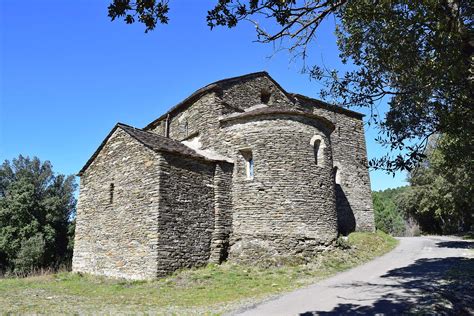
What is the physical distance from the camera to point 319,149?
16250 millimetres

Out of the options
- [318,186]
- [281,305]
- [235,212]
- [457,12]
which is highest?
[457,12]

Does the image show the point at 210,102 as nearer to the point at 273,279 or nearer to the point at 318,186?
the point at 318,186

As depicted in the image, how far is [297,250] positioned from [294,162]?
362cm

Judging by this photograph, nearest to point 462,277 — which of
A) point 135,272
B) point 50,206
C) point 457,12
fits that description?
point 457,12

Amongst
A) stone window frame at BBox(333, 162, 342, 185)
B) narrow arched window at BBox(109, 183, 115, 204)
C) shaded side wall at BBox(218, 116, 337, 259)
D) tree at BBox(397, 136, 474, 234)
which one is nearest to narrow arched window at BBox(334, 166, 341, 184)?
stone window frame at BBox(333, 162, 342, 185)

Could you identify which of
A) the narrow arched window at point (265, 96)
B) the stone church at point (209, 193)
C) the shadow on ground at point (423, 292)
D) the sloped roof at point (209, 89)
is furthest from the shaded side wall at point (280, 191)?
the narrow arched window at point (265, 96)

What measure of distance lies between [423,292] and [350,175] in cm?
1480

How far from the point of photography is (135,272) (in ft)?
43.2

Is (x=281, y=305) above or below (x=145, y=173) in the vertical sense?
below

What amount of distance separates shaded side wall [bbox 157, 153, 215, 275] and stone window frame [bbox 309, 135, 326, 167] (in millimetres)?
4942

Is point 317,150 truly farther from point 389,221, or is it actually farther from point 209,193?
point 389,221

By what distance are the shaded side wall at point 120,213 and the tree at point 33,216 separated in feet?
46.1

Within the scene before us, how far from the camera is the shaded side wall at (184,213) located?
13.0 meters

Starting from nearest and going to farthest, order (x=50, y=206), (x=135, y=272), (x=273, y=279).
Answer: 1. (x=273, y=279)
2. (x=135, y=272)
3. (x=50, y=206)
